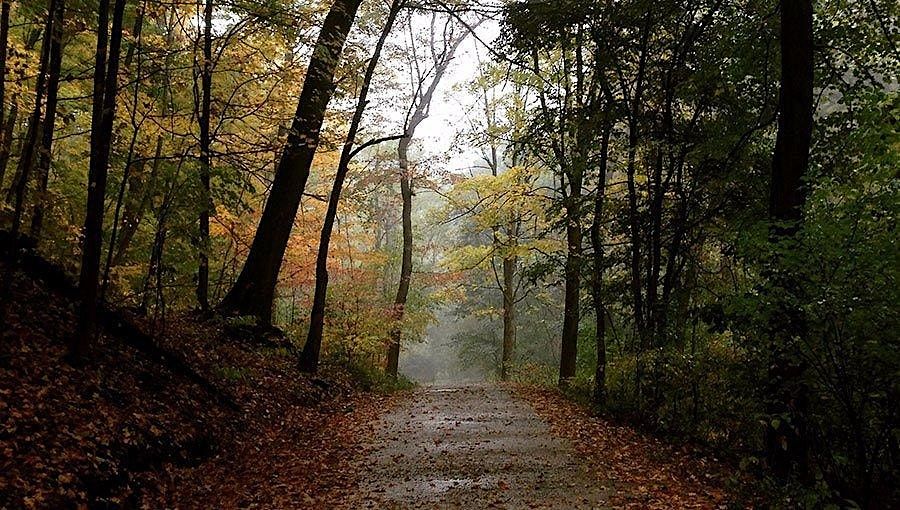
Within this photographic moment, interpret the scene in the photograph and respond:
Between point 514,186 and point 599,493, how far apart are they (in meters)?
12.4

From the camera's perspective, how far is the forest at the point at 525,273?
4508 mm

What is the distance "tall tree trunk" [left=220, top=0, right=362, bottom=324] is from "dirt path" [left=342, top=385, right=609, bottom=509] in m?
4.07

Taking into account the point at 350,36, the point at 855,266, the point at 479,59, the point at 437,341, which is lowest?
the point at 437,341

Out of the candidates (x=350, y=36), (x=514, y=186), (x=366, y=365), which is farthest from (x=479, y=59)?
(x=366, y=365)

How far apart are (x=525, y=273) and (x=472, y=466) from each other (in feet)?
17.0

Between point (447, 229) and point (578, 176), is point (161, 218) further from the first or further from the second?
point (447, 229)

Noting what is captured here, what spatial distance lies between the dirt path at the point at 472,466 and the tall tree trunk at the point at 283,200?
4.07m

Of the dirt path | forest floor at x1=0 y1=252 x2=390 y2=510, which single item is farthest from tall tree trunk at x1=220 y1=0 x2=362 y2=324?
the dirt path

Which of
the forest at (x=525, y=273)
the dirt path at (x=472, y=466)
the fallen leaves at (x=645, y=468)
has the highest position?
the forest at (x=525, y=273)

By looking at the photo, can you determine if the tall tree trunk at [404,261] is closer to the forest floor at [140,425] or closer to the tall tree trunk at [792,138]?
the forest floor at [140,425]

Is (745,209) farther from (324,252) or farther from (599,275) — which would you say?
(324,252)

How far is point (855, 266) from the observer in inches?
160

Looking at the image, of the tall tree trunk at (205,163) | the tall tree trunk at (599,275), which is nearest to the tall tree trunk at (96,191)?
the tall tree trunk at (205,163)

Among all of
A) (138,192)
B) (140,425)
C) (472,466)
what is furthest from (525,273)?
(140,425)
